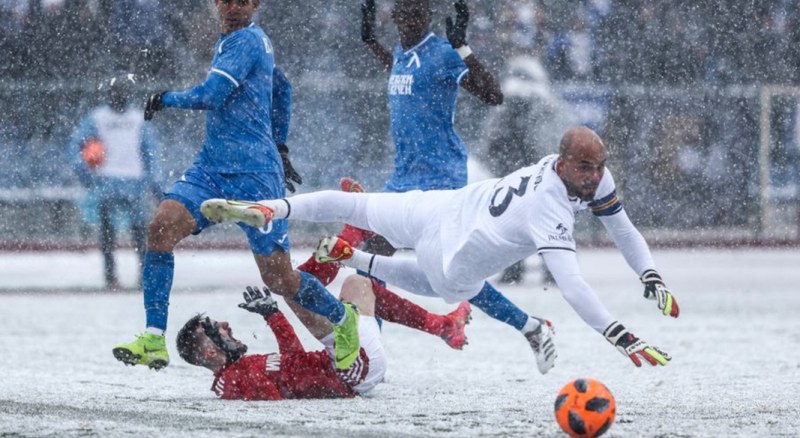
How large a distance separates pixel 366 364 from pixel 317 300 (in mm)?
371

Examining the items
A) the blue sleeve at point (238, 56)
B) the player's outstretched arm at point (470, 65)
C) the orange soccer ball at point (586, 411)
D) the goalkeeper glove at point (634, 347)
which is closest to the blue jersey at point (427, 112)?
the player's outstretched arm at point (470, 65)

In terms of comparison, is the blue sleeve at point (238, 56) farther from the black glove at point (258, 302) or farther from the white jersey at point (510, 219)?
the white jersey at point (510, 219)

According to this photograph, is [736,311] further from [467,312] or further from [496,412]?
[496,412]

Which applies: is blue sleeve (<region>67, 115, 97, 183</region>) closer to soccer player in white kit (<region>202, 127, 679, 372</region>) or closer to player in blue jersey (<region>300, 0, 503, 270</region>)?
player in blue jersey (<region>300, 0, 503, 270</region>)

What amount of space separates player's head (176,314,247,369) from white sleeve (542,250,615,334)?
1.56 m

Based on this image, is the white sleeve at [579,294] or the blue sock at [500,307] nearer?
the white sleeve at [579,294]

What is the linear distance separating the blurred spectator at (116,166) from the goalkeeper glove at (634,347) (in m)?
8.26

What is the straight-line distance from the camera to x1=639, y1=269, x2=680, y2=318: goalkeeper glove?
20.9 feet

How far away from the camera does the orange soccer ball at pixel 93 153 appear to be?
1379 cm

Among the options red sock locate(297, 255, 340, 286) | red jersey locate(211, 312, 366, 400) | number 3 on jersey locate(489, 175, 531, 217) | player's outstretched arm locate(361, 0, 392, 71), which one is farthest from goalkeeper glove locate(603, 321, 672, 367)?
player's outstretched arm locate(361, 0, 392, 71)

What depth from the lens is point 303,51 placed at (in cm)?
1571

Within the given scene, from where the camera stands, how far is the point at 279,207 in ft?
22.5

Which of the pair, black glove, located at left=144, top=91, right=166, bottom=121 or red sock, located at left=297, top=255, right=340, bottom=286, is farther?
red sock, located at left=297, top=255, right=340, bottom=286

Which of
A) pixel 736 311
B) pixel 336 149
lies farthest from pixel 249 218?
pixel 336 149
